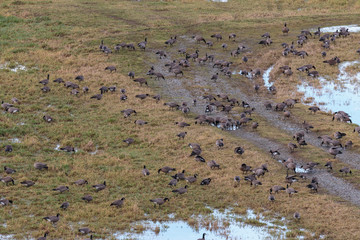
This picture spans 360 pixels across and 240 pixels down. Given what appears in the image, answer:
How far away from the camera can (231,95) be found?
135ft


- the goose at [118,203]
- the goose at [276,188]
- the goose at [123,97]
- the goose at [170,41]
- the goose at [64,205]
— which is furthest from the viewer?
the goose at [170,41]

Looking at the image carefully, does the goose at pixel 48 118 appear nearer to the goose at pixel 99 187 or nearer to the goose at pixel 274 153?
the goose at pixel 99 187

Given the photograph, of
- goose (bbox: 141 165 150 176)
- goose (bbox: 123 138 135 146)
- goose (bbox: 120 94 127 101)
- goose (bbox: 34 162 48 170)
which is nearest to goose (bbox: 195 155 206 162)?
goose (bbox: 141 165 150 176)

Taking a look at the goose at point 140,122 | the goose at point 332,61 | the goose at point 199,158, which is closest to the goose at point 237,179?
the goose at point 199,158

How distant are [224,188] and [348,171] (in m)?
6.66

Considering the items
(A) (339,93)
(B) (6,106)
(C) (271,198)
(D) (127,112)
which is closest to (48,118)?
(B) (6,106)

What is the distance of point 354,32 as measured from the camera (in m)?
55.4

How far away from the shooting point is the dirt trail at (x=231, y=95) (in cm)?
2686

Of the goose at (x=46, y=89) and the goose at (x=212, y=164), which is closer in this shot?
the goose at (x=212, y=164)

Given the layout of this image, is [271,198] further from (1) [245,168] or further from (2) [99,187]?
(2) [99,187]

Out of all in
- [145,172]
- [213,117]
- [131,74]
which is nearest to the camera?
[145,172]

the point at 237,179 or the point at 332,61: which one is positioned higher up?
the point at 332,61

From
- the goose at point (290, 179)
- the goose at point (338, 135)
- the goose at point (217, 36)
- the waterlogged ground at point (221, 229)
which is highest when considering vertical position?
the goose at point (217, 36)

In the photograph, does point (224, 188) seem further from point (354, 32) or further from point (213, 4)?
point (213, 4)
